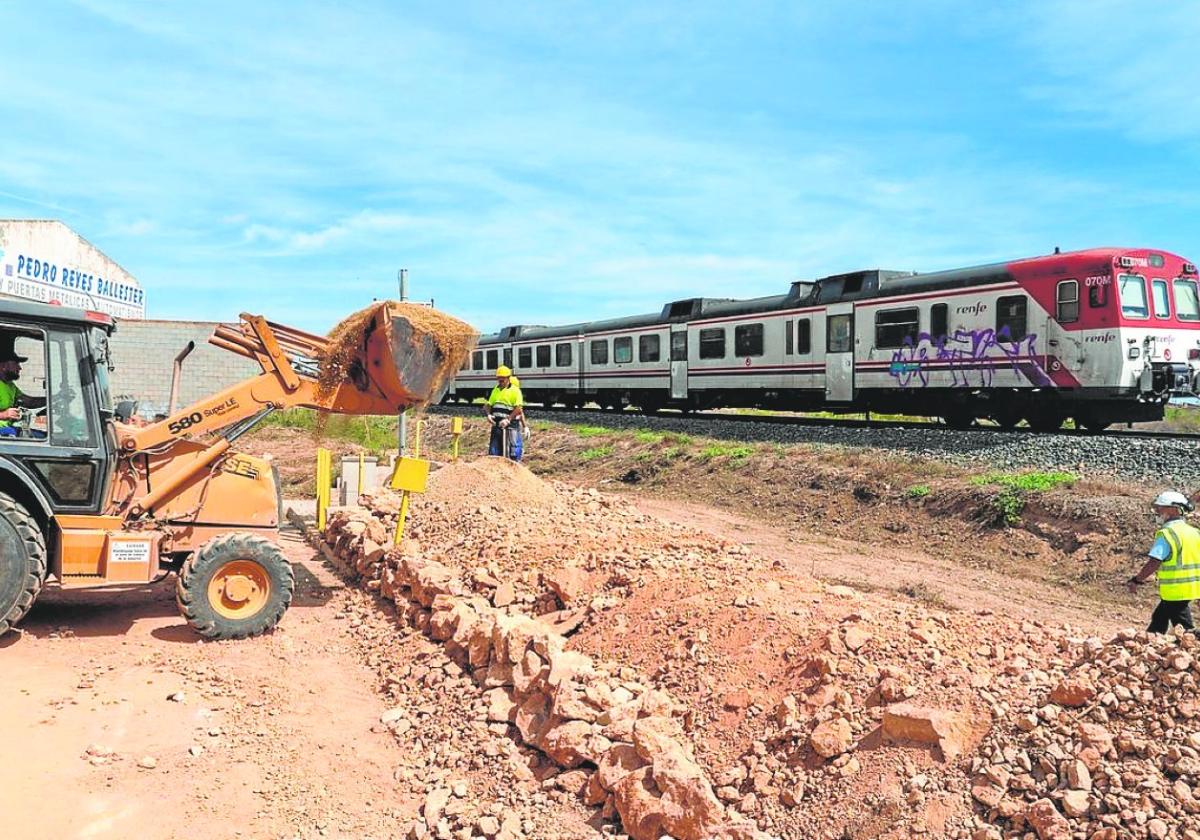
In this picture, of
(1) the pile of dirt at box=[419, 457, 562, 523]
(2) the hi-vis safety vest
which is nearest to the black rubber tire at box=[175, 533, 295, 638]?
(1) the pile of dirt at box=[419, 457, 562, 523]

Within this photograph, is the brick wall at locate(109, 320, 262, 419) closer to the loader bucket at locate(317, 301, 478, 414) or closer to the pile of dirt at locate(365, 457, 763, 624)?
the pile of dirt at locate(365, 457, 763, 624)

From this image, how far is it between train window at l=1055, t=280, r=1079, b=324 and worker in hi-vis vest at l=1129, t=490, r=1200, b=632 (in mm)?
10162

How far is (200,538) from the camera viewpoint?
7.64m

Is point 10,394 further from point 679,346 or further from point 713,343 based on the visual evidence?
point 679,346

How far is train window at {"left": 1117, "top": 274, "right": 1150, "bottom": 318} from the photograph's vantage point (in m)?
15.1

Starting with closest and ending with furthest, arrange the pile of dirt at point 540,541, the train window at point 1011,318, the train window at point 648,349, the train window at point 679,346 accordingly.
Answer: the pile of dirt at point 540,541
the train window at point 1011,318
the train window at point 679,346
the train window at point 648,349

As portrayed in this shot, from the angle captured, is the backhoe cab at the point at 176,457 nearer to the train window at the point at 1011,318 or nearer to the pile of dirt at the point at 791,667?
the pile of dirt at the point at 791,667

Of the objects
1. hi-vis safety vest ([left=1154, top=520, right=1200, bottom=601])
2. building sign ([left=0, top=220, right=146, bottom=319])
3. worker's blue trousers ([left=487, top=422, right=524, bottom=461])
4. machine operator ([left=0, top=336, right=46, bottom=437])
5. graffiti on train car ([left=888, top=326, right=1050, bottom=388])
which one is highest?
building sign ([left=0, top=220, right=146, bottom=319])

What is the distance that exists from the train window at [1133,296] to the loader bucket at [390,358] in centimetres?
1170

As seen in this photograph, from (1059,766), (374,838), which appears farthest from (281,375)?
(1059,766)

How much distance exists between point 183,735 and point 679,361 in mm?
21246

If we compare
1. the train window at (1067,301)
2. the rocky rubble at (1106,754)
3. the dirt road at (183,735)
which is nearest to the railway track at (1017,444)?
the train window at (1067,301)

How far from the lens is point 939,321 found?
704 inches

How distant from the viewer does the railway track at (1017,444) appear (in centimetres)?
1288
